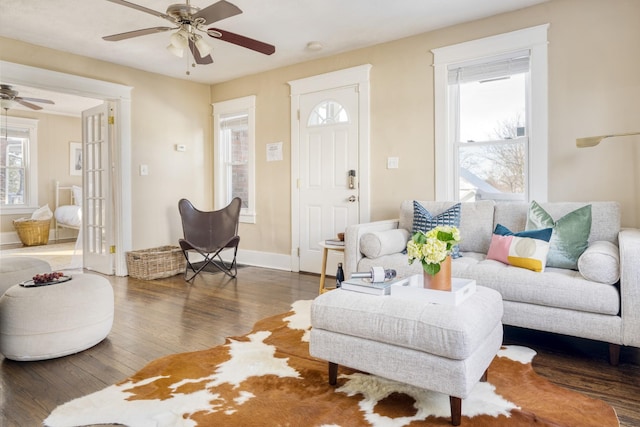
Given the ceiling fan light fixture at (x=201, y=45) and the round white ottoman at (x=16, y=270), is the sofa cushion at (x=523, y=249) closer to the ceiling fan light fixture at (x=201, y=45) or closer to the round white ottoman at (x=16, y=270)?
the ceiling fan light fixture at (x=201, y=45)

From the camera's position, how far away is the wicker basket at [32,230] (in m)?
7.40

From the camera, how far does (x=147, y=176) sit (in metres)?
5.23

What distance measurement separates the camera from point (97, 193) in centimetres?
516

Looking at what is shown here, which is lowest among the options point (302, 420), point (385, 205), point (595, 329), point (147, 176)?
point (302, 420)

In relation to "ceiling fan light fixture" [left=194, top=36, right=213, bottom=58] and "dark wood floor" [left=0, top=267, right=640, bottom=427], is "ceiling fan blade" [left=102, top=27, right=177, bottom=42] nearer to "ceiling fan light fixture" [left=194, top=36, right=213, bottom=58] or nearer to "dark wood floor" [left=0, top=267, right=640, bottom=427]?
"ceiling fan light fixture" [left=194, top=36, right=213, bottom=58]

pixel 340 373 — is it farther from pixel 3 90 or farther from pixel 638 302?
pixel 3 90

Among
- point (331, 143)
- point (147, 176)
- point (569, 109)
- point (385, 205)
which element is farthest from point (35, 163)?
point (569, 109)

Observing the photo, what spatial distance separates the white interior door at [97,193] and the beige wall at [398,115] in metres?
0.32

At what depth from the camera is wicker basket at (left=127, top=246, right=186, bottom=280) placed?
4645mm

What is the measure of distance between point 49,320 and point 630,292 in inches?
128

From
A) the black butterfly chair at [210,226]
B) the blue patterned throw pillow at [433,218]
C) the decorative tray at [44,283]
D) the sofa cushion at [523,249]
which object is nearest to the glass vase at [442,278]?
the sofa cushion at [523,249]

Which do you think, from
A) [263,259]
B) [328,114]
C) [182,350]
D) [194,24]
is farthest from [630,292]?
[263,259]

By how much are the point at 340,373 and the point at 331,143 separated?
304cm

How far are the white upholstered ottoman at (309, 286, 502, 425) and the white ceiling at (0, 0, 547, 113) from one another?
2.62 metres
